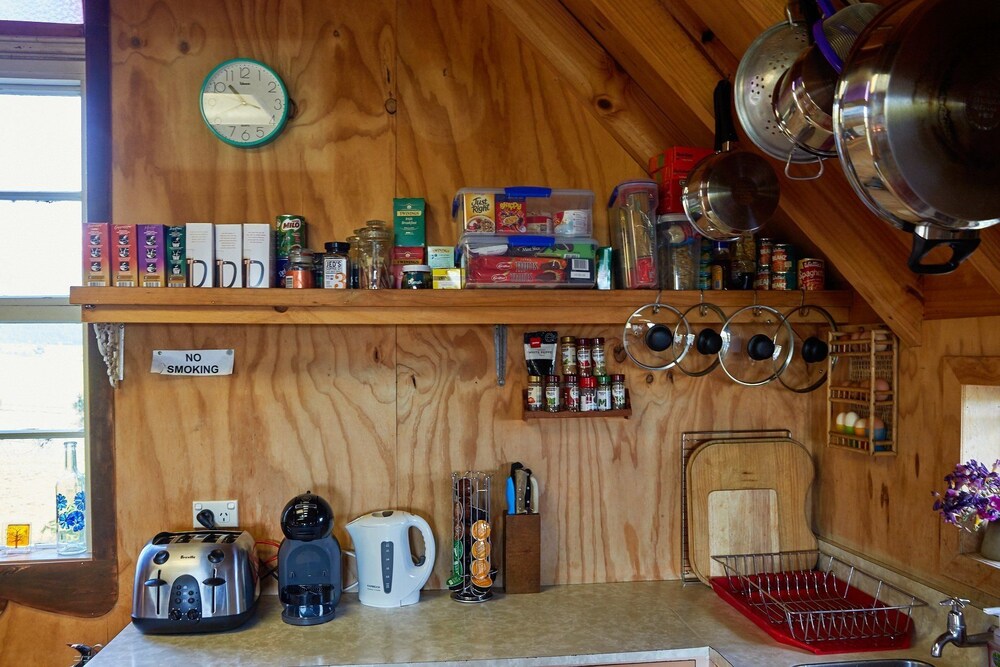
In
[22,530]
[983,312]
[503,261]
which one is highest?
[503,261]

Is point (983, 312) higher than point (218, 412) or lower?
higher

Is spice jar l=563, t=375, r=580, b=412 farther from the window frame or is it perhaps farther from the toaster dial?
the window frame

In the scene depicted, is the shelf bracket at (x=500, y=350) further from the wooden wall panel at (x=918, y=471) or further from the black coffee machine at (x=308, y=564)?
the wooden wall panel at (x=918, y=471)

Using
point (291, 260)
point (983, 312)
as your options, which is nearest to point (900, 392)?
point (983, 312)

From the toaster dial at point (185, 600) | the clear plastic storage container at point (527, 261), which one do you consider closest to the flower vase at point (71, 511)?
the toaster dial at point (185, 600)

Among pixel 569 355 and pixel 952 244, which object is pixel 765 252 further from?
pixel 952 244

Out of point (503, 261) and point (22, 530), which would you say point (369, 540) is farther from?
point (22, 530)

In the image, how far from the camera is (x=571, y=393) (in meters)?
2.00

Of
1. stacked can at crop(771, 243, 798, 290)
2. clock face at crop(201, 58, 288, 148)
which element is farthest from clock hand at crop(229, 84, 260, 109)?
stacked can at crop(771, 243, 798, 290)

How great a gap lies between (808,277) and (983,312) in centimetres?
49

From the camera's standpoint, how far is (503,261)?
1823 millimetres

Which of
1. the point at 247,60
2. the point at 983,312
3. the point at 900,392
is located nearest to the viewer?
the point at 983,312

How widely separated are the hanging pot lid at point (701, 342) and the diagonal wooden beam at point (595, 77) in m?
0.50

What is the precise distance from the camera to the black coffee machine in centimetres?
177
